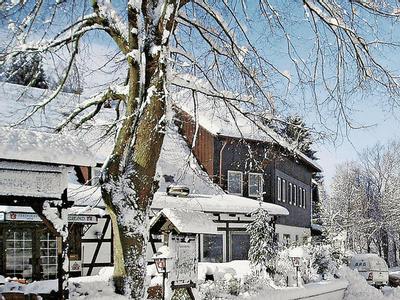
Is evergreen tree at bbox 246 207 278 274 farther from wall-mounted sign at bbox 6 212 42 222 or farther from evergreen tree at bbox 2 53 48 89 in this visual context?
evergreen tree at bbox 2 53 48 89

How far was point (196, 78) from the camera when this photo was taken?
13.2 m

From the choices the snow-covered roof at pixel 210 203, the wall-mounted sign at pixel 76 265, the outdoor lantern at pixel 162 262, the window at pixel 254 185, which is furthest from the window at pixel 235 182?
the outdoor lantern at pixel 162 262

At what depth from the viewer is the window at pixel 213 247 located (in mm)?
26938

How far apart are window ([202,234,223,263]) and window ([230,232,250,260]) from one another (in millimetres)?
625

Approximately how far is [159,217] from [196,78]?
2.92 meters

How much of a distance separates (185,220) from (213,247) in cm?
1477

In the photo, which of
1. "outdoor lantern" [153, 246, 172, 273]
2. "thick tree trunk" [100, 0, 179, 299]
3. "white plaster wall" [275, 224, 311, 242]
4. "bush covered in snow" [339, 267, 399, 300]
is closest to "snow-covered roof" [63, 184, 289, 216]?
"bush covered in snow" [339, 267, 399, 300]

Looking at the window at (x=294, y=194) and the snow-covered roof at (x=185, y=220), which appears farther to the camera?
the window at (x=294, y=194)

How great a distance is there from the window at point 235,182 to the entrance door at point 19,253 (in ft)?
34.8

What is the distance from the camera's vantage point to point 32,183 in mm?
10078

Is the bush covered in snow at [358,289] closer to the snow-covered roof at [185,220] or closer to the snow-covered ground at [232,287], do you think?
the snow-covered ground at [232,287]

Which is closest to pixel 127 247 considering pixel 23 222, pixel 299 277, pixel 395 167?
pixel 299 277

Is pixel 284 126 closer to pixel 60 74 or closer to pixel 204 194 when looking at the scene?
pixel 60 74

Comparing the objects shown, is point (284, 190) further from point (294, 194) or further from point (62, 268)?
point (62, 268)
